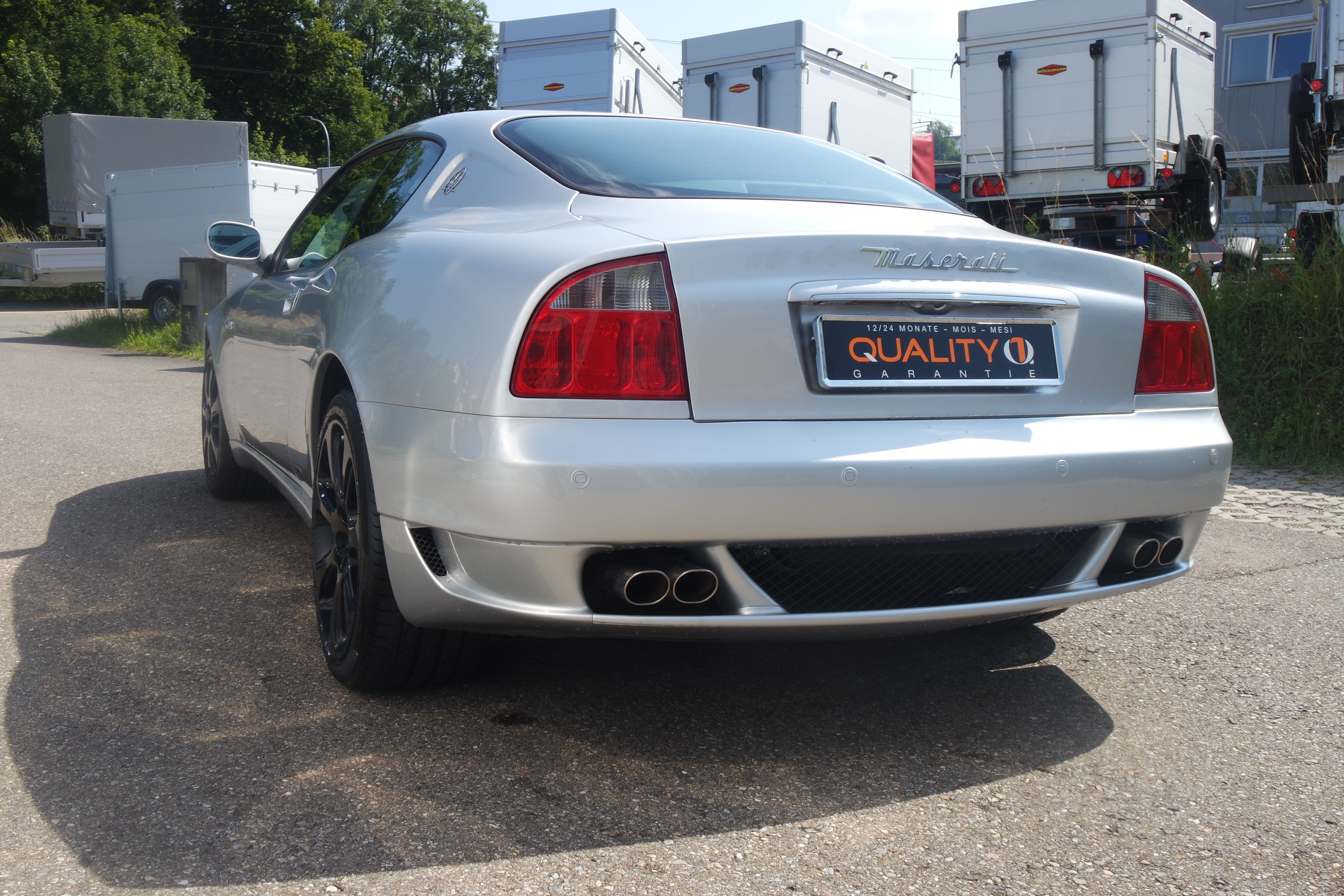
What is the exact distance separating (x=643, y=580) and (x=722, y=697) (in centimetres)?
71

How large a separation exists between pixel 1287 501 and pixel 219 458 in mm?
4699

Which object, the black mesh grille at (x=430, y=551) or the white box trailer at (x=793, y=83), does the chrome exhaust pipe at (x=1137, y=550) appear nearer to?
the black mesh grille at (x=430, y=551)

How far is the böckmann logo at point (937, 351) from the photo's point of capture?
2438mm


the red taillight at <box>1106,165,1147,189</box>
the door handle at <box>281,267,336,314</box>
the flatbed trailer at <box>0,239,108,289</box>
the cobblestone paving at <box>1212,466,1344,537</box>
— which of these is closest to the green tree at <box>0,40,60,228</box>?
the flatbed trailer at <box>0,239,108,289</box>

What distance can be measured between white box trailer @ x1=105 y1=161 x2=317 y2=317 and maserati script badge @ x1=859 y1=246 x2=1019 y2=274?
40.8 feet

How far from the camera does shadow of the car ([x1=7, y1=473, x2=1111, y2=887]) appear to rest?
87.6 inches

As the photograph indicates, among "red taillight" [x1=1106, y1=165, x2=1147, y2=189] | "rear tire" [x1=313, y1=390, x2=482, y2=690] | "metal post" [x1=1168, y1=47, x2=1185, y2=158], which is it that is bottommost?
"rear tire" [x1=313, y1=390, x2=482, y2=690]

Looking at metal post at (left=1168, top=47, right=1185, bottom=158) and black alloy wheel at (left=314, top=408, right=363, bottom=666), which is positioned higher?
metal post at (left=1168, top=47, right=1185, bottom=158)

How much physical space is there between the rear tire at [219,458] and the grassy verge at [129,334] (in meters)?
7.70

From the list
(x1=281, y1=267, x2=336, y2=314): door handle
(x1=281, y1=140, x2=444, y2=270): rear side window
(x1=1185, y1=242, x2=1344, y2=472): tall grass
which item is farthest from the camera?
(x1=1185, y1=242, x2=1344, y2=472): tall grass

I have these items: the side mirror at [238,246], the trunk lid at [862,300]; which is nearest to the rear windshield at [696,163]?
the trunk lid at [862,300]

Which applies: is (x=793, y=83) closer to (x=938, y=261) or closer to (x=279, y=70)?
(x=938, y=261)

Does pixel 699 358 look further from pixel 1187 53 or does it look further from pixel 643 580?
pixel 1187 53

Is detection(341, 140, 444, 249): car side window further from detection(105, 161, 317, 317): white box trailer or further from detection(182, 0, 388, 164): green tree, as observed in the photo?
detection(182, 0, 388, 164): green tree
